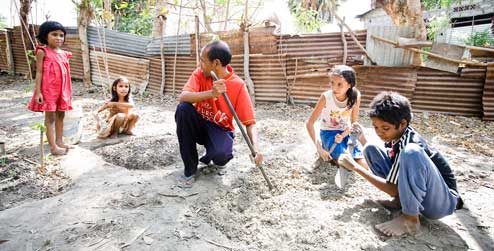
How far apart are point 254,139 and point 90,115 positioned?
414 cm

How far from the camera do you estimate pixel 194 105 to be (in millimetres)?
2521

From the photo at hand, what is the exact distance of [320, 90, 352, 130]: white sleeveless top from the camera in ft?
9.29

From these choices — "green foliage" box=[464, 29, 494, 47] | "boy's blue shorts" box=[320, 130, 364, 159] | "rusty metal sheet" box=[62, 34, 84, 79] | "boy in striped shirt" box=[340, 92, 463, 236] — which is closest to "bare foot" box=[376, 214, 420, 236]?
"boy in striped shirt" box=[340, 92, 463, 236]

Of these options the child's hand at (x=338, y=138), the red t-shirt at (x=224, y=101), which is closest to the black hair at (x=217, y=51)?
the red t-shirt at (x=224, y=101)

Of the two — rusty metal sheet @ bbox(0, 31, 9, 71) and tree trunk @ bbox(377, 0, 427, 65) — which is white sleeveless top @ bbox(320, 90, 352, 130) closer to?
tree trunk @ bbox(377, 0, 427, 65)

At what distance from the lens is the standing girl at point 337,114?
271cm

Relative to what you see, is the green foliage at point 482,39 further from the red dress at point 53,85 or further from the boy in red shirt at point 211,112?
the red dress at point 53,85

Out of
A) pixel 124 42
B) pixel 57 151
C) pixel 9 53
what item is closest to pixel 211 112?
pixel 57 151

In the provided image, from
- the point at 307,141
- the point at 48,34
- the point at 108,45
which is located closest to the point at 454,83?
the point at 307,141

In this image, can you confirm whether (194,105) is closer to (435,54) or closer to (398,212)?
(398,212)

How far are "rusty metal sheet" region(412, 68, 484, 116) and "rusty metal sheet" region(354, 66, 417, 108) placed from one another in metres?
0.13

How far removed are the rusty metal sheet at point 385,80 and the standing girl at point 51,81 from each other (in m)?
4.43

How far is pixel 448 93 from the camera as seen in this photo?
4953 millimetres

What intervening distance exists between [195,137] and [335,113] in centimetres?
132
